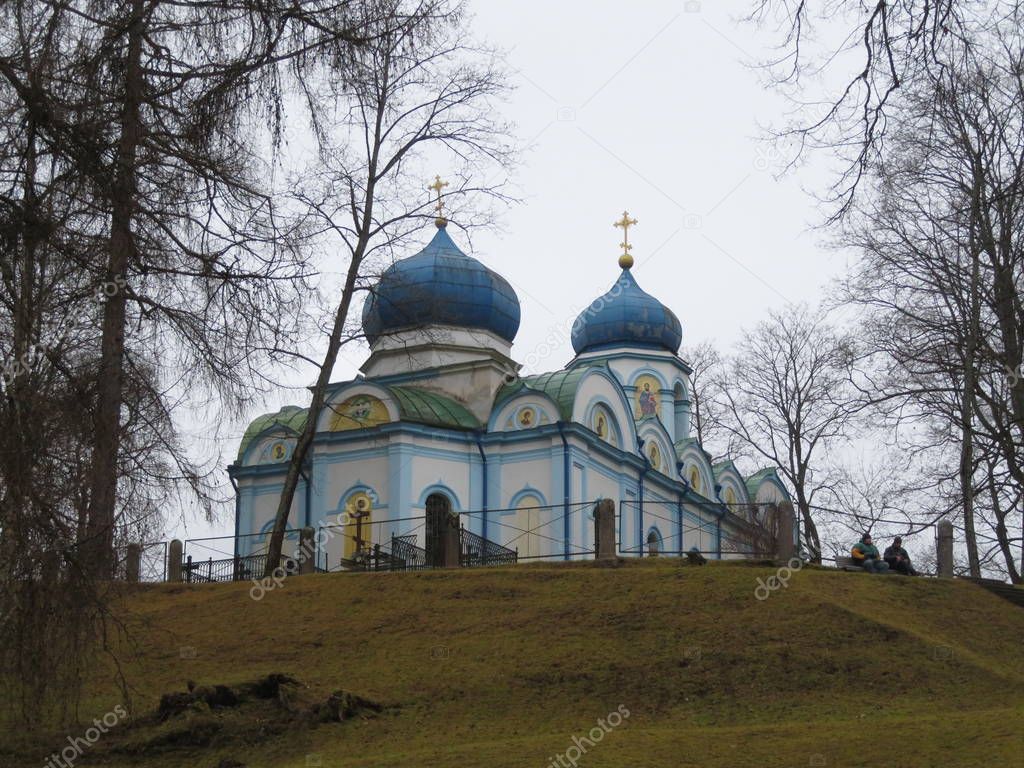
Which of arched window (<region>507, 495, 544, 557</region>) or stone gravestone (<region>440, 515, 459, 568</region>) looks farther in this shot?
arched window (<region>507, 495, 544, 557</region>)

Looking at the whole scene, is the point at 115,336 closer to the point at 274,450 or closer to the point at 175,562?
the point at 175,562

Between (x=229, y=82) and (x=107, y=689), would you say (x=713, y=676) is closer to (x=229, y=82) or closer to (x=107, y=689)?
(x=107, y=689)

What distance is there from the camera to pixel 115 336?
440 inches

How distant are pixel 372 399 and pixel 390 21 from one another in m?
20.5

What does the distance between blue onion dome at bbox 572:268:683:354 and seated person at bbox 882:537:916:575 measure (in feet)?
53.5

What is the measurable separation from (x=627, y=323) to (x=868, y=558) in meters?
16.9

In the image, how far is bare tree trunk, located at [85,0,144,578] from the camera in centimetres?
788

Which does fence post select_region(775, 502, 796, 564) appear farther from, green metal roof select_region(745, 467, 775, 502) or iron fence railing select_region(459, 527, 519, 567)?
green metal roof select_region(745, 467, 775, 502)

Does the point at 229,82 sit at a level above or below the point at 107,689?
above

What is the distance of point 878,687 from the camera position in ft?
50.2

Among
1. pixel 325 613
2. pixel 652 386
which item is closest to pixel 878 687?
pixel 325 613

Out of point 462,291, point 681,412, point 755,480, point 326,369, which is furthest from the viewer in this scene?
point 755,480

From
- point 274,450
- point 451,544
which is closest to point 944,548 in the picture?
point 451,544

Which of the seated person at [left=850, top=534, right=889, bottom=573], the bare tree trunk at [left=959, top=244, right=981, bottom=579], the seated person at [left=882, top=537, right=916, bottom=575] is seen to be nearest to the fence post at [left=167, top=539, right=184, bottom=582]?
the seated person at [left=850, top=534, right=889, bottom=573]
